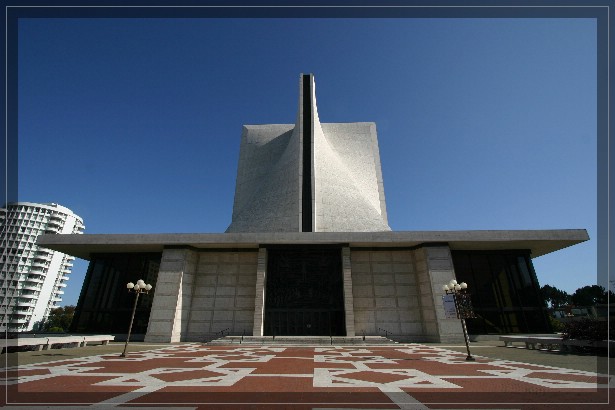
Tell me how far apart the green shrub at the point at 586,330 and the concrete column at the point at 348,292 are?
1197 centimetres

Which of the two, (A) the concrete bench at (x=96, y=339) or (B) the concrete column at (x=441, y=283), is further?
(B) the concrete column at (x=441, y=283)

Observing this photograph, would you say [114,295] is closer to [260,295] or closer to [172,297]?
[172,297]

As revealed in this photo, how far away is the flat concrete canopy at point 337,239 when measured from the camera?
78.0ft

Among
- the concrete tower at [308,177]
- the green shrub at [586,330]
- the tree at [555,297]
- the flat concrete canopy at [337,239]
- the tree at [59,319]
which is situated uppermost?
the concrete tower at [308,177]

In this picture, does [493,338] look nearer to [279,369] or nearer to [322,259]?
[322,259]

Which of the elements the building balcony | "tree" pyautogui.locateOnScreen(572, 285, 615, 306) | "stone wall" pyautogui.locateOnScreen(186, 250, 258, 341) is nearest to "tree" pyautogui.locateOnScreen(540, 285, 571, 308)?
"tree" pyautogui.locateOnScreen(572, 285, 615, 306)

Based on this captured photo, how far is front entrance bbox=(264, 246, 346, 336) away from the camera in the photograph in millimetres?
23656

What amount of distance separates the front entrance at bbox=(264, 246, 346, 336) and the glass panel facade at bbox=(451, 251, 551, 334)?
1012 centimetres

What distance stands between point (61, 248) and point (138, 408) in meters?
28.0

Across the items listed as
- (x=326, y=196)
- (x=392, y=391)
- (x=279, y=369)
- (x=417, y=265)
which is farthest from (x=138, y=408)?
(x=326, y=196)

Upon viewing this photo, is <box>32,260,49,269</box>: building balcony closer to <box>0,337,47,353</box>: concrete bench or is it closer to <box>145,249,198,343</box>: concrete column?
<box>145,249,198,343</box>: concrete column

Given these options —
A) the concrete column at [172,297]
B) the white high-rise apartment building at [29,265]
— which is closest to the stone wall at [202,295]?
the concrete column at [172,297]

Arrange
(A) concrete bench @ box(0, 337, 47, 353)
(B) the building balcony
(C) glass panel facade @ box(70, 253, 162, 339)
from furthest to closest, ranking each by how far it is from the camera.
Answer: (B) the building balcony
(C) glass panel facade @ box(70, 253, 162, 339)
(A) concrete bench @ box(0, 337, 47, 353)

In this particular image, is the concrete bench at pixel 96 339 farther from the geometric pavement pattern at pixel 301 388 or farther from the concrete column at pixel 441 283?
the concrete column at pixel 441 283
